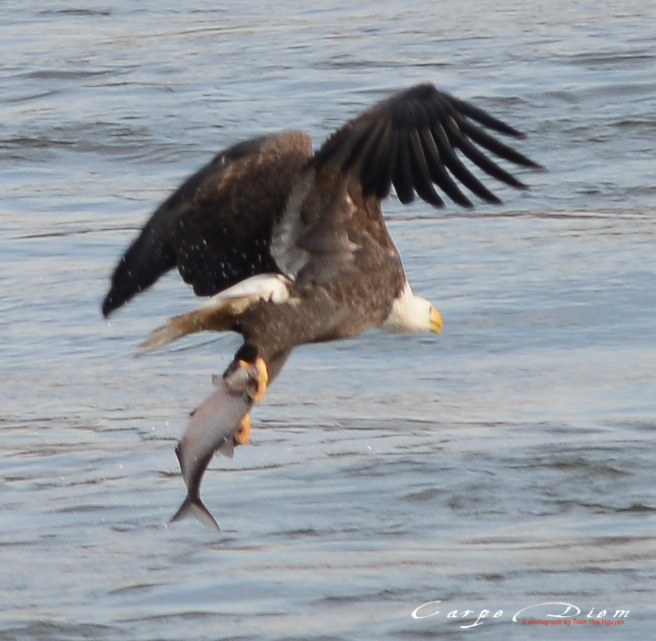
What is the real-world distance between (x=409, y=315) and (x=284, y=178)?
2.24 ft

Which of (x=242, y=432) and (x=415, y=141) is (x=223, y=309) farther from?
(x=415, y=141)

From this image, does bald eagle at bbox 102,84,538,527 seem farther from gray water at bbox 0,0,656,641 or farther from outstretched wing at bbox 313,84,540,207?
gray water at bbox 0,0,656,641

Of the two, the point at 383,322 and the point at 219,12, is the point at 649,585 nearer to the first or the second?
the point at 383,322

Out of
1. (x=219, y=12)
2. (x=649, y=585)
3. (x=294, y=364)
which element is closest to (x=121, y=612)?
(x=649, y=585)

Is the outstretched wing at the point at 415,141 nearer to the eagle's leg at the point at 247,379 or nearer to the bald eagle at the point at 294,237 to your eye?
the bald eagle at the point at 294,237

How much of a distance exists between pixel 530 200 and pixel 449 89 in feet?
5.27

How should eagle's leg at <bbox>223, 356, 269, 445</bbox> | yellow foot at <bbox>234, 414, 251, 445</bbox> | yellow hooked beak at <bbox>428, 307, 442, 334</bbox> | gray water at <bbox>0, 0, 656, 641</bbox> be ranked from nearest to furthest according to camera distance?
eagle's leg at <bbox>223, 356, 269, 445</bbox>
gray water at <bbox>0, 0, 656, 641</bbox>
yellow foot at <bbox>234, 414, 251, 445</bbox>
yellow hooked beak at <bbox>428, 307, 442, 334</bbox>

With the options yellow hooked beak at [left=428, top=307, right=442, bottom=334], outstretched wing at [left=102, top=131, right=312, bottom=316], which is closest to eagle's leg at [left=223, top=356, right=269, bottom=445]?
outstretched wing at [left=102, top=131, right=312, bottom=316]

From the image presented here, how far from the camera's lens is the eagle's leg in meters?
5.04

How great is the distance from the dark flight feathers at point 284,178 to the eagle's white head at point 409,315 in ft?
1.15

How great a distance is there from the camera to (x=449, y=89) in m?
10.2

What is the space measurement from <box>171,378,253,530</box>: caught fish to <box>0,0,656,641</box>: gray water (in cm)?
41

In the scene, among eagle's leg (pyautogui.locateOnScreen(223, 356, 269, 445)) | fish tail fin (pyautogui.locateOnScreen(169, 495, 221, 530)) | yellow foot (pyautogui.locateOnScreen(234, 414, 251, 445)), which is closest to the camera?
fish tail fin (pyautogui.locateOnScreen(169, 495, 221, 530))

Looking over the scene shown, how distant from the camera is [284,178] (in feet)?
17.7
